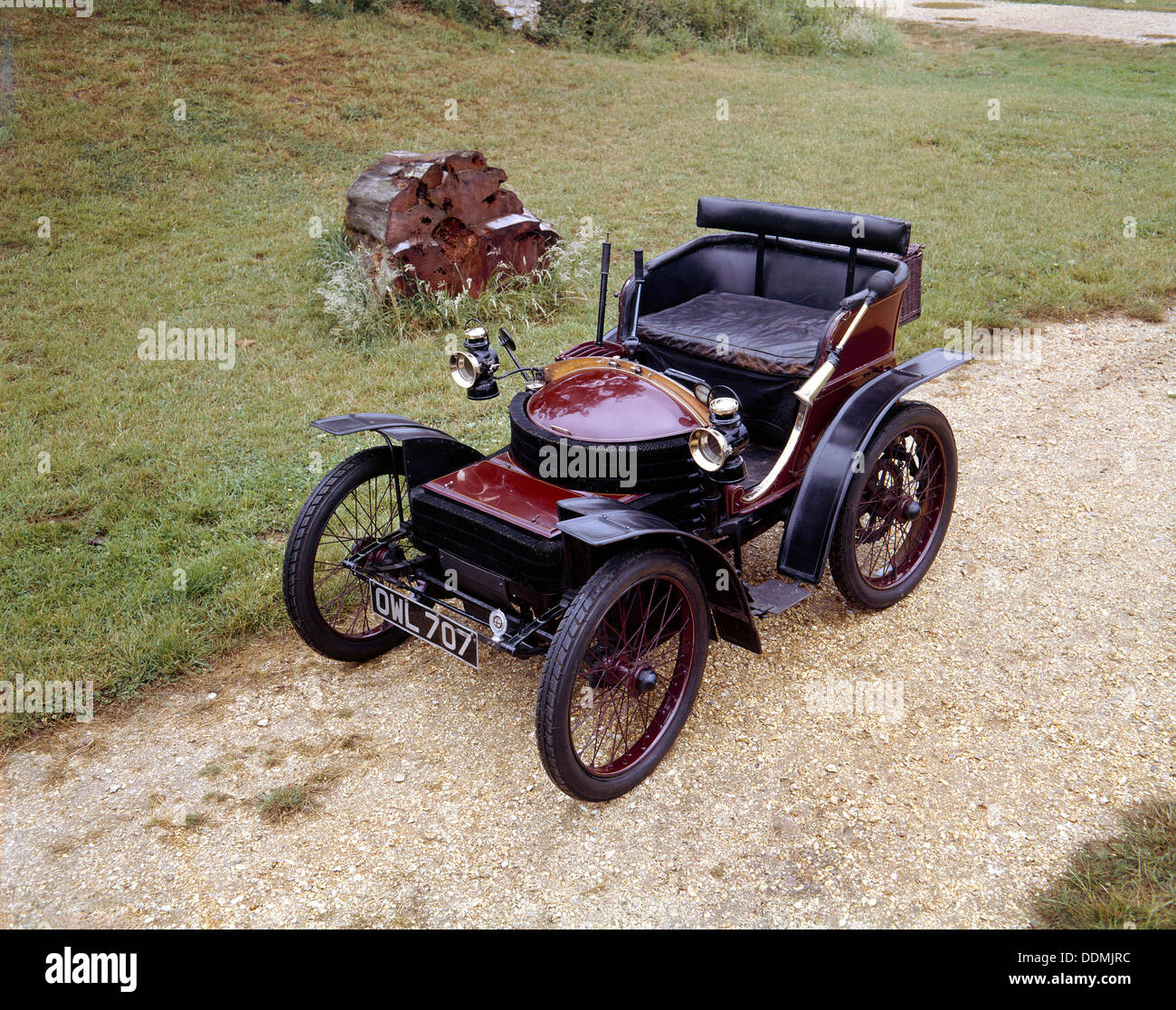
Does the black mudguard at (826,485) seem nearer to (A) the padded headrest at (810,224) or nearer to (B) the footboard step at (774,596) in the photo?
(B) the footboard step at (774,596)

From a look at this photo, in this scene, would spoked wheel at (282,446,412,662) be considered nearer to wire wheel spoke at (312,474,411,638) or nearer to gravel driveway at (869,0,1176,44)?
wire wheel spoke at (312,474,411,638)

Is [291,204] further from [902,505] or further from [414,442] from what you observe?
[902,505]

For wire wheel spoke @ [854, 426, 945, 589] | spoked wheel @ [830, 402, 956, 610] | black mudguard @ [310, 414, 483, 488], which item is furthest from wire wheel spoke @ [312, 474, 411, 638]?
wire wheel spoke @ [854, 426, 945, 589]

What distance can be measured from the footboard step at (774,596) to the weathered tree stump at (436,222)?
4.62m

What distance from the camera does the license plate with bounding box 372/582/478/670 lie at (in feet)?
12.0

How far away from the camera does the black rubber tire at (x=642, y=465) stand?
12.4 feet

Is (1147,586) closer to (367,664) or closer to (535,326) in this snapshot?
(367,664)

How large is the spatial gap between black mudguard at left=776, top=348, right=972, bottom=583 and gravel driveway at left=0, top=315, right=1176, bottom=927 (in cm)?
54

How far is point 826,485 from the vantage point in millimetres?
4137

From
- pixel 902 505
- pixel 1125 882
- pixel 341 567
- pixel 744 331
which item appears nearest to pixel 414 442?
pixel 341 567

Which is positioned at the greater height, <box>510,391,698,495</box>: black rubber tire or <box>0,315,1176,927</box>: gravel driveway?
<box>510,391,698,495</box>: black rubber tire

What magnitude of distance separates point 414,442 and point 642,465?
952 millimetres

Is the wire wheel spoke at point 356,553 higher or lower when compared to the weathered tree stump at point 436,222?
lower

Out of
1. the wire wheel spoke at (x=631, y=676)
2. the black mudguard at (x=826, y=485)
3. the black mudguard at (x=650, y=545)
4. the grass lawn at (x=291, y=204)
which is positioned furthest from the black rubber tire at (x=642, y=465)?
the grass lawn at (x=291, y=204)
